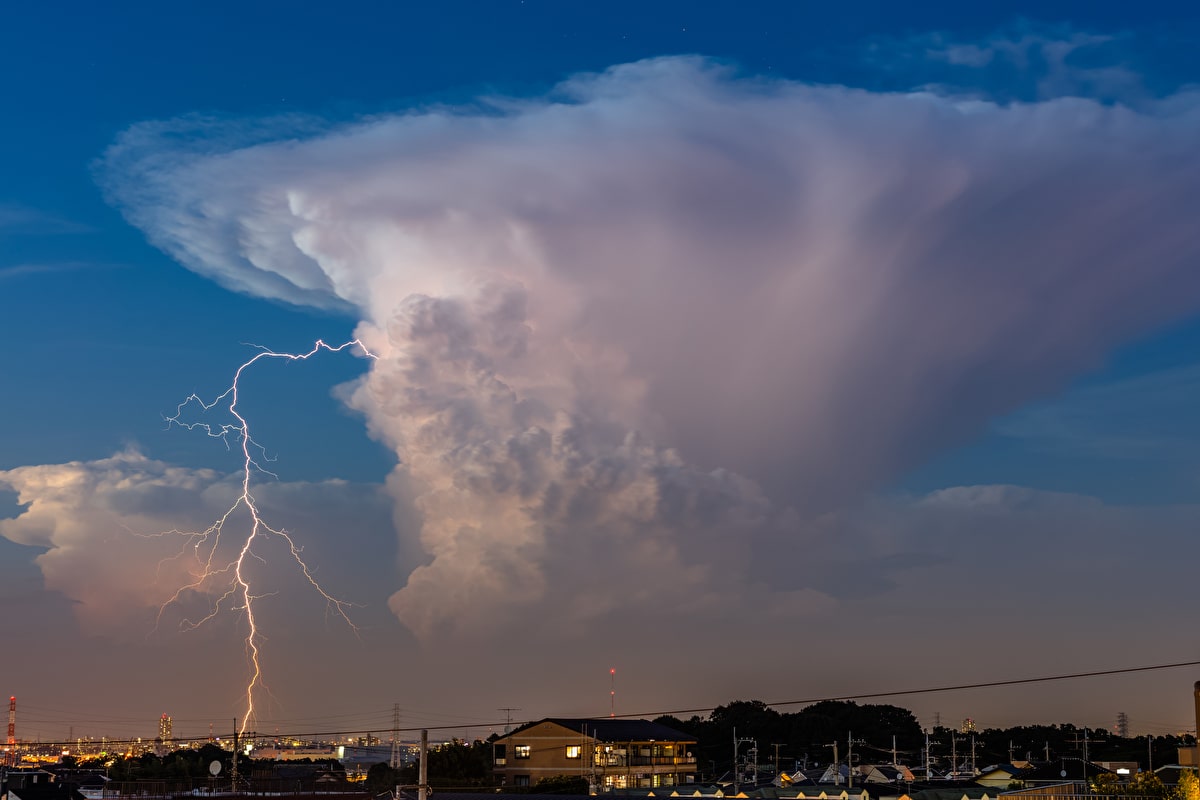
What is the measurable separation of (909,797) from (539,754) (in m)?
57.8

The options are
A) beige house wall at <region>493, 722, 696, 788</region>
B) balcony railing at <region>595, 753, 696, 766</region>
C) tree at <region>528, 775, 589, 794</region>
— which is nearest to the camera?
tree at <region>528, 775, 589, 794</region>

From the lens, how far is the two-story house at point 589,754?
319 ft

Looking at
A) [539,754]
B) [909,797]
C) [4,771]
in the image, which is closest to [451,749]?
[539,754]

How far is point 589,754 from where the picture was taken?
319 ft

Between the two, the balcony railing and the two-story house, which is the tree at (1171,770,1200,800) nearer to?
the two-story house

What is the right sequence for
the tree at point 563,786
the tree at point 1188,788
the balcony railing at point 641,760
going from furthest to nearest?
the balcony railing at point 641,760 < the tree at point 563,786 < the tree at point 1188,788

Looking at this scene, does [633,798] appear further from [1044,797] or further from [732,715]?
[732,715]

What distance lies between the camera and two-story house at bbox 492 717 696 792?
9731cm

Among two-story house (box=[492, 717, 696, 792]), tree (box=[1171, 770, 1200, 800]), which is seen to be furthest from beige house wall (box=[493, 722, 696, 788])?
tree (box=[1171, 770, 1200, 800])

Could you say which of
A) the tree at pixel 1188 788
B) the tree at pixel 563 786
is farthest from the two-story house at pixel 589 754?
the tree at pixel 1188 788


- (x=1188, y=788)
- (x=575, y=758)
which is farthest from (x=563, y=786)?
(x=1188, y=788)

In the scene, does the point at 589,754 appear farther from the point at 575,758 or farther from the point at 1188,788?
the point at 1188,788

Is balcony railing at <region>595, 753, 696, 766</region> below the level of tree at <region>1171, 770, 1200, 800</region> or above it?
below

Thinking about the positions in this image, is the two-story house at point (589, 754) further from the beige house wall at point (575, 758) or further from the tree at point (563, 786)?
the tree at point (563, 786)
